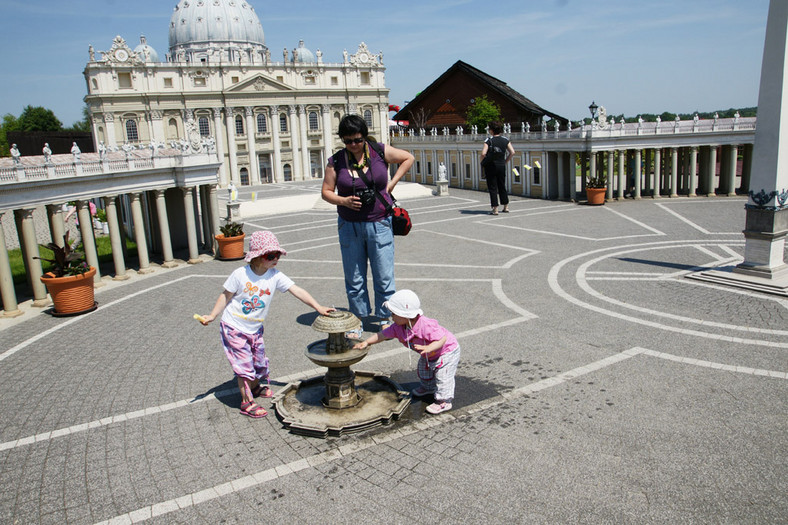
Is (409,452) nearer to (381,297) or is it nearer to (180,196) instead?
(381,297)

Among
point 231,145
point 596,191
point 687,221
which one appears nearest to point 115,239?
point 687,221

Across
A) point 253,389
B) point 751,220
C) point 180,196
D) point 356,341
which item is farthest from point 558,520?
point 180,196

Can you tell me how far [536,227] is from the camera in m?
25.7

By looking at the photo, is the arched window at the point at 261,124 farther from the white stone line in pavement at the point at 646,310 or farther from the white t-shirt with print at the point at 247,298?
the white t-shirt with print at the point at 247,298

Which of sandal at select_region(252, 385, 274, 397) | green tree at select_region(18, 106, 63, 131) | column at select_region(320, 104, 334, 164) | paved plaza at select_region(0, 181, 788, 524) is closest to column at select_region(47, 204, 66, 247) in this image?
paved plaza at select_region(0, 181, 788, 524)

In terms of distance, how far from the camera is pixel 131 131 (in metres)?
71.8

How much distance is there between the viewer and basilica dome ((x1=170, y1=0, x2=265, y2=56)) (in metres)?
94.8

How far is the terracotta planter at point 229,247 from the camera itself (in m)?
21.7

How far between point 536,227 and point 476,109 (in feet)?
124

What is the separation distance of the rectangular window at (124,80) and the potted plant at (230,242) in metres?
58.8

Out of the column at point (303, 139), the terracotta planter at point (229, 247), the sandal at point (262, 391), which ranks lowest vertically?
the sandal at point (262, 391)

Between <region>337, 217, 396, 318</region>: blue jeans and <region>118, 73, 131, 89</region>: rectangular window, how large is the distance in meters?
70.6

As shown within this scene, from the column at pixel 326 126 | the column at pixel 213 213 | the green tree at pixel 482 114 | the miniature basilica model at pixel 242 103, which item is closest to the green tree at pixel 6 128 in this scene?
the miniature basilica model at pixel 242 103

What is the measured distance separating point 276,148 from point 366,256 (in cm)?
7076
